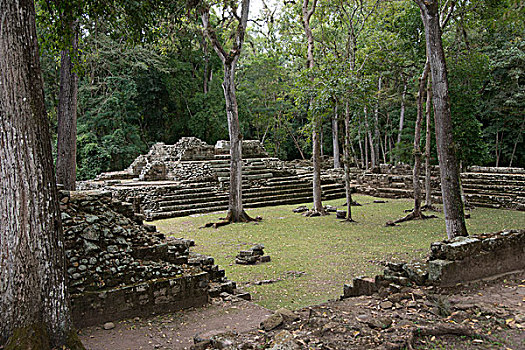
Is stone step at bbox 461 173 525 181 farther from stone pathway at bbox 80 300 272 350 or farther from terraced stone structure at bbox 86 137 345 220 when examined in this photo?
stone pathway at bbox 80 300 272 350

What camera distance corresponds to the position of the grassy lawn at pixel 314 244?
676 cm

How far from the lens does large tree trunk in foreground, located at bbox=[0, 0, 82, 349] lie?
368 cm

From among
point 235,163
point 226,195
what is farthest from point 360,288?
point 226,195

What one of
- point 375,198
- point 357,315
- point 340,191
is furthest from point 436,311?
point 340,191

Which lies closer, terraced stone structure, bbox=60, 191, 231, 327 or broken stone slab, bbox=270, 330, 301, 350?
broken stone slab, bbox=270, 330, 301, 350

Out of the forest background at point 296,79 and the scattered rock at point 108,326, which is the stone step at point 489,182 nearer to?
the forest background at point 296,79

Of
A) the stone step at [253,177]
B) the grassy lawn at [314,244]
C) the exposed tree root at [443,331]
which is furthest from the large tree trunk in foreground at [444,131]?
the stone step at [253,177]

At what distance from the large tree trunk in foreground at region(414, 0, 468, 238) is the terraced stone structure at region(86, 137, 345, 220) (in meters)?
10.8

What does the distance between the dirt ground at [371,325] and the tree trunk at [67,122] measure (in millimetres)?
4618

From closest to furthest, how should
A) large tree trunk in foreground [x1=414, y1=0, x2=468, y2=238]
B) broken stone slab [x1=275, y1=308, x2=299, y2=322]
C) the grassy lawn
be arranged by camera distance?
1. broken stone slab [x1=275, y1=308, x2=299, y2=322]
2. the grassy lawn
3. large tree trunk in foreground [x1=414, y1=0, x2=468, y2=238]

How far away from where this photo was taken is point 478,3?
10.6 metres

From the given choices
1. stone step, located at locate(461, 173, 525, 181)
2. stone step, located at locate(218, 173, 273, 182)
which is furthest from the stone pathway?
stone step, located at locate(461, 173, 525, 181)

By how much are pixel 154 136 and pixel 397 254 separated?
26343 millimetres

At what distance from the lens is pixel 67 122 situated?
8312mm
